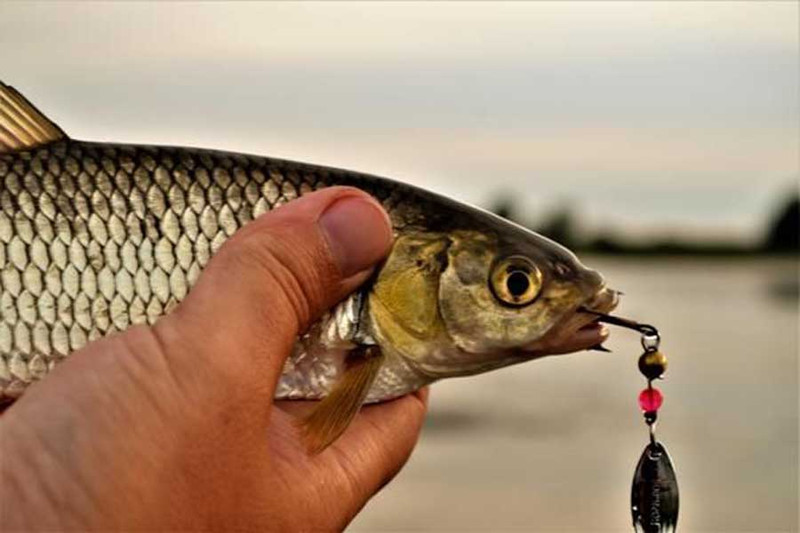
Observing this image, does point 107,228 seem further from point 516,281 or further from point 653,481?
point 653,481

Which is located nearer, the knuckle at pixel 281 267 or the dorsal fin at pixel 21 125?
the knuckle at pixel 281 267

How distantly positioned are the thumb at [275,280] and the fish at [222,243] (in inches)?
5.0

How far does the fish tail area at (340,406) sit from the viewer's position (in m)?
4.20

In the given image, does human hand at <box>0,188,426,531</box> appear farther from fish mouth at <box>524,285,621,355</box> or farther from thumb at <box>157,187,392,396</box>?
fish mouth at <box>524,285,621,355</box>

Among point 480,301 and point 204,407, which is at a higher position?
point 480,301

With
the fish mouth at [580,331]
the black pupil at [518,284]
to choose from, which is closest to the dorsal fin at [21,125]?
the black pupil at [518,284]

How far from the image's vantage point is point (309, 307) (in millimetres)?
4160

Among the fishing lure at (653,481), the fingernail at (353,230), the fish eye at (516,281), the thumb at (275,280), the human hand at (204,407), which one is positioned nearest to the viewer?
the human hand at (204,407)

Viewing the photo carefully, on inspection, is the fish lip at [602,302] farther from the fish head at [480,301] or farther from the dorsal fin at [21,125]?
the dorsal fin at [21,125]

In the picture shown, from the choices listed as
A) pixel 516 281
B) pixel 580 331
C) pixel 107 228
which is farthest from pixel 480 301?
pixel 107 228

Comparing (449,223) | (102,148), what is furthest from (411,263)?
(102,148)

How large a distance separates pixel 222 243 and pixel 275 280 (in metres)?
0.22

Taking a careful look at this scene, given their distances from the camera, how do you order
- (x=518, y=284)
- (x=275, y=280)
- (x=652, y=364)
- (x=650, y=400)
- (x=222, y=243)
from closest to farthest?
(x=275, y=280)
(x=222, y=243)
(x=518, y=284)
(x=652, y=364)
(x=650, y=400)

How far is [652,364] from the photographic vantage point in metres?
4.48
